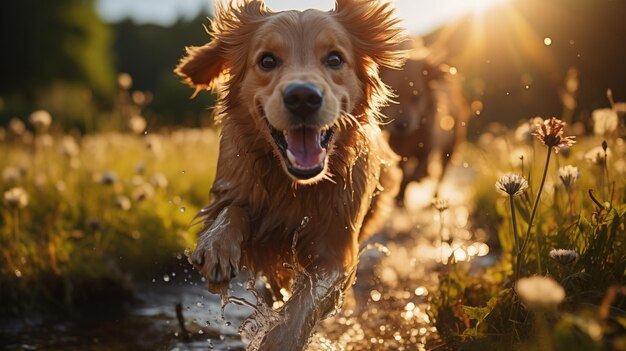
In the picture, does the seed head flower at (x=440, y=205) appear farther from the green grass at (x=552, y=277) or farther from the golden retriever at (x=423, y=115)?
the golden retriever at (x=423, y=115)

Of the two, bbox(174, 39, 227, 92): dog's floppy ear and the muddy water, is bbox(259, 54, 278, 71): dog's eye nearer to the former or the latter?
bbox(174, 39, 227, 92): dog's floppy ear

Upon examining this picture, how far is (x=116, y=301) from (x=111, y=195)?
5.27ft

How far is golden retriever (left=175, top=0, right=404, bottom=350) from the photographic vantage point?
3.24 metres

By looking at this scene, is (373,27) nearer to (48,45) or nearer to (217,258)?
(217,258)

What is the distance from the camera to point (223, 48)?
3.96 m

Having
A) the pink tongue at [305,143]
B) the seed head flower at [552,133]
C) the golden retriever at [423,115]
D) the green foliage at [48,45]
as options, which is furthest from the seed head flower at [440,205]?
the green foliage at [48,45]

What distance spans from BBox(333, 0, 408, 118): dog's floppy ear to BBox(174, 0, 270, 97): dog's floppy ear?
1.50 ft

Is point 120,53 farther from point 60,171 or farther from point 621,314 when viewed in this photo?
point 621,314

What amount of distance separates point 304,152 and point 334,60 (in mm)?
532

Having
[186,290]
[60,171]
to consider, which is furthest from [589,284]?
[60,171]

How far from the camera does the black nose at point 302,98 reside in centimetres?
313

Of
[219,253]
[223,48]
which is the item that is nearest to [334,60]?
[223,48]

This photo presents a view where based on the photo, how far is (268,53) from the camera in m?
3.57

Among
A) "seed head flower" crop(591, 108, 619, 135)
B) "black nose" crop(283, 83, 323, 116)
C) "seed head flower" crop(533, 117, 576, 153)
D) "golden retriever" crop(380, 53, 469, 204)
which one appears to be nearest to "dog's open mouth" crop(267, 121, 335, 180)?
"black nose" crop(283, 83, 323, 116)
